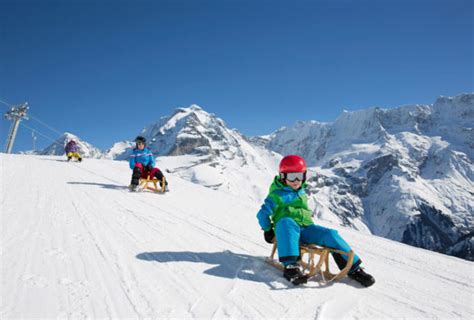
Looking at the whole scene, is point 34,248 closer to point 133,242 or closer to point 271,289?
point 133,242

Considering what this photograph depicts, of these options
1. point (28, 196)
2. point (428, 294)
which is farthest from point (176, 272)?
point (28, 196)

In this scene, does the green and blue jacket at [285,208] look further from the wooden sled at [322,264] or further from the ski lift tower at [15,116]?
the ski lift tower at [15,116]

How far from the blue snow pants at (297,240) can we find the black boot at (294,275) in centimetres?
6

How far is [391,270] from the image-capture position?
4.29m

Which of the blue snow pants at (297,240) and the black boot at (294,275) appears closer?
the black boot at (294,275)

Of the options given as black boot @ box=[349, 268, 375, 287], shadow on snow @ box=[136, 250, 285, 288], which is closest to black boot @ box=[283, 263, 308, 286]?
shadow on snow @ box=[136, 250, 285, 288]

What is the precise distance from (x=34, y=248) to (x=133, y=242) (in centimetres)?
116

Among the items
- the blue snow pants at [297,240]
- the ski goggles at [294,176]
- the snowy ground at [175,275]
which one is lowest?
the snowy ground at [175,275]

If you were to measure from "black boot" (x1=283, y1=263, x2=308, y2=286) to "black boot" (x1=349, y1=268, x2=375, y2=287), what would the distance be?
1.98 ft

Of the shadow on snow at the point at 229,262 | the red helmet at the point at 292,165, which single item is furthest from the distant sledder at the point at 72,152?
the red helmet at the point at 292,165

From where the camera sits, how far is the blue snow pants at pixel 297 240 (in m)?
3.59

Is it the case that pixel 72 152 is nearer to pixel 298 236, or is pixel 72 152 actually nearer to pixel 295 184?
pixel 295 184

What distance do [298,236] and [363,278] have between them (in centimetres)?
80

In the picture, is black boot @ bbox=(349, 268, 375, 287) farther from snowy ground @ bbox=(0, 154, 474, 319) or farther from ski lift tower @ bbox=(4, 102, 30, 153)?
ski lift tower @ bbox=(4, 102, 30, 153)
